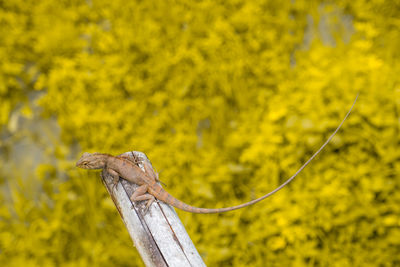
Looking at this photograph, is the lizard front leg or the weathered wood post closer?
the weathered wood post

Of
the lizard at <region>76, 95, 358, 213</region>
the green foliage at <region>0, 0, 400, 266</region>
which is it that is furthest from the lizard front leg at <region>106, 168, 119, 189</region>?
the green foliage at <region>0, 0, 400, 266</region>

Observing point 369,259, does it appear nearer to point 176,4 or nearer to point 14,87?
point 176,4

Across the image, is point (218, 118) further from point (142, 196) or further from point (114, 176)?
→ point (142, 196)

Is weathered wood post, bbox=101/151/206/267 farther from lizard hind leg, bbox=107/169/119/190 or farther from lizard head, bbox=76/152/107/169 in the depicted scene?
lizard head, bbox=76/152/107/169

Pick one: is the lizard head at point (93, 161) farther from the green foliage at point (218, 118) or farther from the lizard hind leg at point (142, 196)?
the green foliage at point (218, 118)

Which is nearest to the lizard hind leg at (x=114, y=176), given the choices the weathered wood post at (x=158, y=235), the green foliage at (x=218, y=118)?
the weathered wood post at (x=158, y=235)

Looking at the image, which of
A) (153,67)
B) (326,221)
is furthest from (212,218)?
(153,67)
